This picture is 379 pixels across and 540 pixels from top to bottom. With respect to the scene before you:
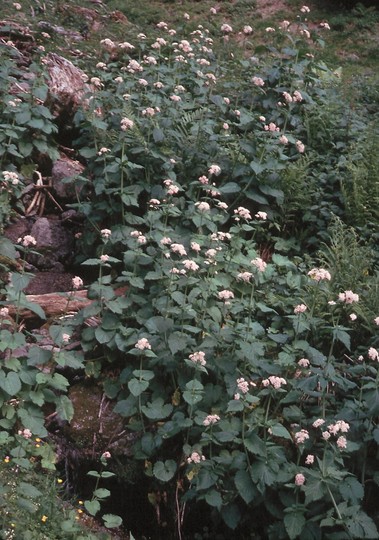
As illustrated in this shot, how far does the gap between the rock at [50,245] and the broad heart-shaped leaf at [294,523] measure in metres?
3.04

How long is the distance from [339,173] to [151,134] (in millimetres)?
1662

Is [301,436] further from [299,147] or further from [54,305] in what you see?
[299,147]

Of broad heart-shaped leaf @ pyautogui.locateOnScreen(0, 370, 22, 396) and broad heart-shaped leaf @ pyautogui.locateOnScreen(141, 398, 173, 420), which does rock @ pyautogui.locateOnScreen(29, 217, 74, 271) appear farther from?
broad heart-shaped leaf @ pyautogui.locateOnScreen(141, 398, 173, 420)

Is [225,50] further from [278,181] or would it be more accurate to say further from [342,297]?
[342,297]

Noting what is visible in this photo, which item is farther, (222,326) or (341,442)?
(222,326)

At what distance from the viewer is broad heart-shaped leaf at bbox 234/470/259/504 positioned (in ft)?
13.8

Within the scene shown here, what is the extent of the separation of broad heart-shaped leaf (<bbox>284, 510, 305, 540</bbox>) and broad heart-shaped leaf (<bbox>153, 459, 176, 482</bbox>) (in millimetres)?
732

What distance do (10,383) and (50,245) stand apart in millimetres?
2043

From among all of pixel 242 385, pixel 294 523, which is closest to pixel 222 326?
pixel 242 385

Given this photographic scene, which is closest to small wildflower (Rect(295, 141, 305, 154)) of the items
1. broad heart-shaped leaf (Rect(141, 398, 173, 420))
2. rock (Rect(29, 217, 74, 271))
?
rock (Rect(29, 217, 74, 271))

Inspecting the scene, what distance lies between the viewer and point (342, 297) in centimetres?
427

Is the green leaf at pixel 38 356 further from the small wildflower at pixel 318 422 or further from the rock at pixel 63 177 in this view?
the rock at pixel 63 177

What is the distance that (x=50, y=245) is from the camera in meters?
6.34

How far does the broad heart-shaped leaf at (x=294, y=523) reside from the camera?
407 centimetres
